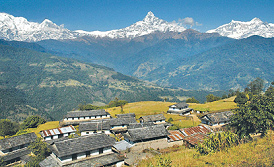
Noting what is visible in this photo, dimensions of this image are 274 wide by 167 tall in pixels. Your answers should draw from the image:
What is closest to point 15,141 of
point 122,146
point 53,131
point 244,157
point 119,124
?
point 53,131

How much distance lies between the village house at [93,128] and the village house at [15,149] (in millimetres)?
17183

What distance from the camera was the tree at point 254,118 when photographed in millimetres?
26733

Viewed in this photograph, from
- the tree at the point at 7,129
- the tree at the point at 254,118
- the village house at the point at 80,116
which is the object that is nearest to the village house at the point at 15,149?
the village house at the point at 80,116

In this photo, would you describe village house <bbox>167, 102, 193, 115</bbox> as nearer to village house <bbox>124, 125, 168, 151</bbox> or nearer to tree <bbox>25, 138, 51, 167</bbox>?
village house <bbox>124, 125, 168, 151</bbox>

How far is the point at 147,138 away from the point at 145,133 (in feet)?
5.32

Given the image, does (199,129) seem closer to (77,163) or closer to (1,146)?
(77,163)

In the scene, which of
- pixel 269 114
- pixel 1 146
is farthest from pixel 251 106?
pixel 1 146

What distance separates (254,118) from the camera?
27562 mm

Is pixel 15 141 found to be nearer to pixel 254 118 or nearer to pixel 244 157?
pixel 254 118

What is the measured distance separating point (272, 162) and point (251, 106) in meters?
23.3

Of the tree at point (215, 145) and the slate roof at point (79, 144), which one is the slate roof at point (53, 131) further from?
the tree at point (215, 145)

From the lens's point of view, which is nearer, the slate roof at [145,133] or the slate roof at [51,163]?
the slate roof at [51,163]

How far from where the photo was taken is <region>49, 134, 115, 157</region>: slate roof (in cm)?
3572

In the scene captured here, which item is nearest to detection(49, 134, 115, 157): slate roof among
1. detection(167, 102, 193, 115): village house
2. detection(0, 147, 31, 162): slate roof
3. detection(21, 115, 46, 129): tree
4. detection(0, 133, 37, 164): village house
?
detection(0, 133, 37, 164): village house
